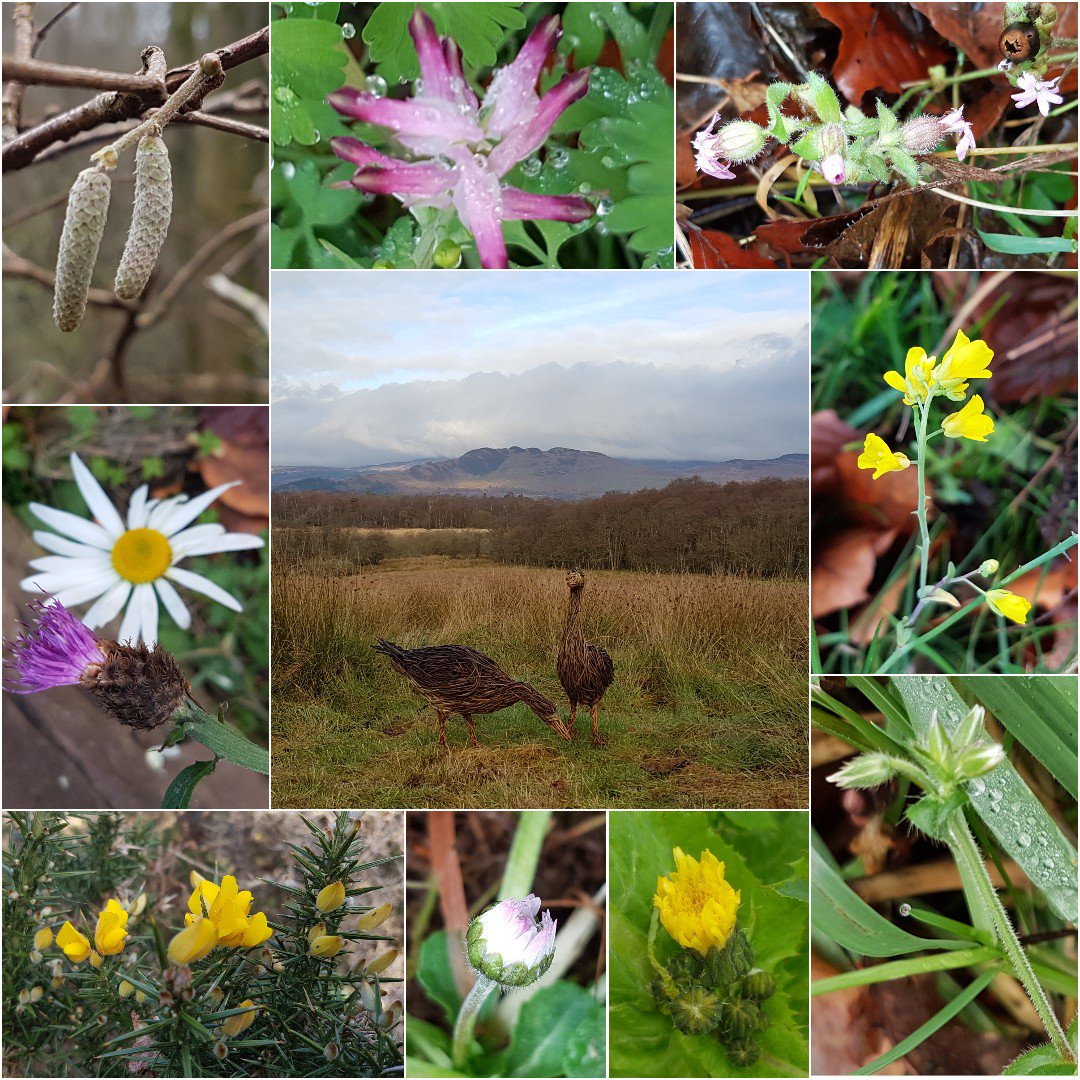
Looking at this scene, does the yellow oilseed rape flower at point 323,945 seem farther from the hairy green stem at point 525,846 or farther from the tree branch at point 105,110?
the tree branch at point 105,110

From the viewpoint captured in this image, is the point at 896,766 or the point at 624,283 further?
the point at 624,283

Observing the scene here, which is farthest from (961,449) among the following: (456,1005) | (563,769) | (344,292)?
(456,1005)

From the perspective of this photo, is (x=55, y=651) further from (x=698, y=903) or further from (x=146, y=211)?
(x=698, y=903)

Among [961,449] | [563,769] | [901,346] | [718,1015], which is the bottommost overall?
[718,1015]

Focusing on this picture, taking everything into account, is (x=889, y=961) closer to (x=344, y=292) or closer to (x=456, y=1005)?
(x=456, y=1005)

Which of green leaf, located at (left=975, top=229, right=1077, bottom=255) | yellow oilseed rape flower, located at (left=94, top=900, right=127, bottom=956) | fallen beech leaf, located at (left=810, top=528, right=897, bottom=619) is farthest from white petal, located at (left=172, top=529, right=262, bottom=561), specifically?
green leaf, located at (left=975, top=229, right=1077, bottom=255)

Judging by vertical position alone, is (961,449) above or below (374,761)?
above

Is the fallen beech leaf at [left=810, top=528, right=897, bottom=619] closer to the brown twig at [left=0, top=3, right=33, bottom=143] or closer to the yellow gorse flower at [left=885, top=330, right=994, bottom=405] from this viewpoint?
the yellow gorse flower at [left=885, top=330, right=994, bottom=405]

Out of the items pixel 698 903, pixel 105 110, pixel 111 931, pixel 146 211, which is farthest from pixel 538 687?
pixel 105 110
